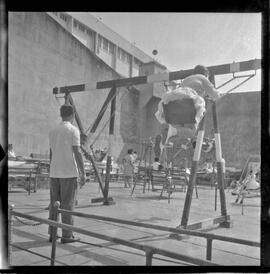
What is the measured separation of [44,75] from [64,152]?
4.78 meters

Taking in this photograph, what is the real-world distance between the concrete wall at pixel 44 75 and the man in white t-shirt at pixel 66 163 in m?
2.47

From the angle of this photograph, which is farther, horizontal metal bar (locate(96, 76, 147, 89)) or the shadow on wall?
the shadow on wall

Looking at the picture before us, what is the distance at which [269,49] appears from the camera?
2350mm

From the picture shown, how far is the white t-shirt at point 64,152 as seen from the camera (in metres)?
3.67

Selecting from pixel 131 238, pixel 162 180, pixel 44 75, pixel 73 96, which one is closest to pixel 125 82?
pixel 44 75

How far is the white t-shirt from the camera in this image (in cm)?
367

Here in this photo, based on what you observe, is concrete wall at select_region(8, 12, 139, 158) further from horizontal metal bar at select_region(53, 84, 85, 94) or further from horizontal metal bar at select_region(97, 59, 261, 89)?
horizontal metal bar at select_region(97, 59, 261, 89)

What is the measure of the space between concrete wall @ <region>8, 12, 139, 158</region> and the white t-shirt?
8.09 ft

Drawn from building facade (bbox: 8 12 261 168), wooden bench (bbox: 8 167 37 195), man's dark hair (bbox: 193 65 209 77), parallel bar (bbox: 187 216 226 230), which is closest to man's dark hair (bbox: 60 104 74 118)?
building facade (bbox: 8 12 261 168)

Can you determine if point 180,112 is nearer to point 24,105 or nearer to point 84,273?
point 84,273

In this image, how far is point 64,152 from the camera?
3.69 metres
